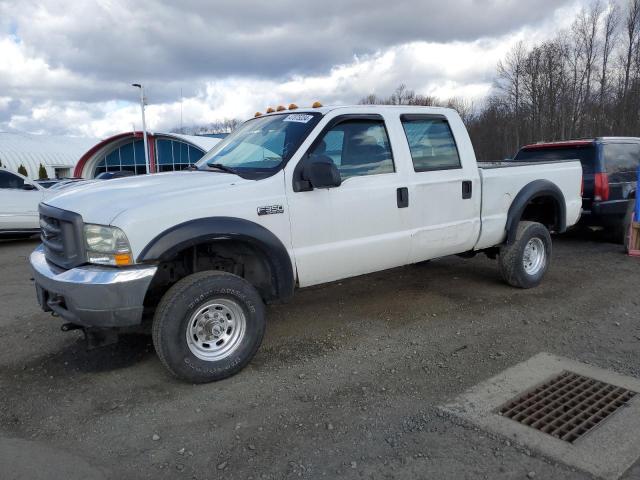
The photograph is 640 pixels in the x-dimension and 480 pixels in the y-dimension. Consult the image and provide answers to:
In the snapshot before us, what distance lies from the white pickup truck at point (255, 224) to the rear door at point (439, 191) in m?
0.01

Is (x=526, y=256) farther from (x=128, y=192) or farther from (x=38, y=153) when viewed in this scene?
(x=38, y=153)

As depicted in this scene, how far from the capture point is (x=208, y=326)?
12.6 feet

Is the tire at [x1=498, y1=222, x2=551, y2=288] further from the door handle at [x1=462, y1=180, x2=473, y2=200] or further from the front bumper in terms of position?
the front bumper

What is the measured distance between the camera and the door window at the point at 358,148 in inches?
174

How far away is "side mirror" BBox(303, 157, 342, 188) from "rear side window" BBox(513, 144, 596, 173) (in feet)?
16.8

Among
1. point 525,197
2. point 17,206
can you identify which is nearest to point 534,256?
point 525,197

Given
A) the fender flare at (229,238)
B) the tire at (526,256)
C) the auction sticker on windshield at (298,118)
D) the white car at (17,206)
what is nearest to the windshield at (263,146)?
the auction sticker on windshield at (298,118)

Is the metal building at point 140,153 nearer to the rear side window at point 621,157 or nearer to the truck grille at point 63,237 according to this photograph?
the rear side window at point 621,157

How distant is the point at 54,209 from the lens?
12.4 feet

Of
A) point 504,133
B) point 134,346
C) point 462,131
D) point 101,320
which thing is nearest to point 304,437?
point 101,320

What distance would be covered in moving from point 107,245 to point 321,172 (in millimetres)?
1626

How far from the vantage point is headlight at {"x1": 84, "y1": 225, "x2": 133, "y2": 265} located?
11.2 ft

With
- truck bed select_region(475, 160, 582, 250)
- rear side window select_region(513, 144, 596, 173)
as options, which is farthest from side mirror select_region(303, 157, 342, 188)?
rear side window select_region(513, 144, 596, 173)

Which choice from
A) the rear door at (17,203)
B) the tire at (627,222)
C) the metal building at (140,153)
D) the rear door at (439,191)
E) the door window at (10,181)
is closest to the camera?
the rear door at (439,191)
